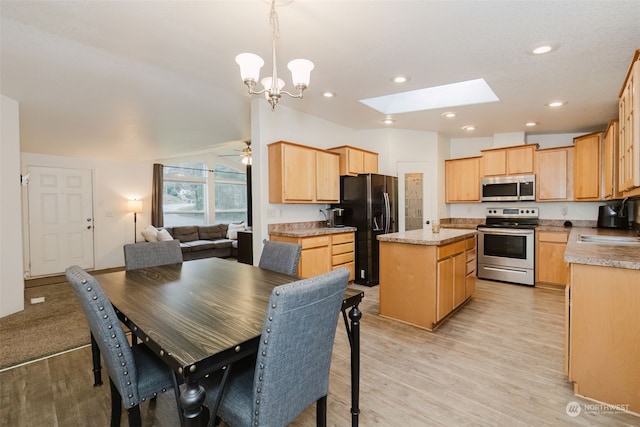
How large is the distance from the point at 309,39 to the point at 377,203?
272 cm

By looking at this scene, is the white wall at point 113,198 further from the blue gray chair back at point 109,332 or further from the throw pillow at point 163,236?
the blue gray chair back at point 109,332

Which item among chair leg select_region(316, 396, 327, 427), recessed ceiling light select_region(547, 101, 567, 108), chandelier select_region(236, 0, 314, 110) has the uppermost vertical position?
recessed ceiling light select_region(547, 101, 567, 108)

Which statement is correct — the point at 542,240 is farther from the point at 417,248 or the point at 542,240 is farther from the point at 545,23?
the point at 545,23

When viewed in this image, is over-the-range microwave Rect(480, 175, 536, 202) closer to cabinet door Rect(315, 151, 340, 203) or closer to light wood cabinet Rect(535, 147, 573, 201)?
light wood cabinet Rect(535, 147, 573, 201)

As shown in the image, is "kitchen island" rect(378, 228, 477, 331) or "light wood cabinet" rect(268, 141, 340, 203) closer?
"kitchen island" rect(378, 228, 477, 331)

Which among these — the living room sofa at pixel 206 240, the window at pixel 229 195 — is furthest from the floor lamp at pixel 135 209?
the window at pixel 229 195

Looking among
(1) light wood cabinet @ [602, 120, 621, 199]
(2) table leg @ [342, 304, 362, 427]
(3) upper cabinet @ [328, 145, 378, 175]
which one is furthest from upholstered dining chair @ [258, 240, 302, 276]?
(1) light wood cabinet @ [602, 120, 621, 199]

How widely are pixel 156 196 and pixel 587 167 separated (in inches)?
311

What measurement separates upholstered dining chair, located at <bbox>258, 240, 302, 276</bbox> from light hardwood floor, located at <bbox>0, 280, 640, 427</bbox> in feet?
2.70

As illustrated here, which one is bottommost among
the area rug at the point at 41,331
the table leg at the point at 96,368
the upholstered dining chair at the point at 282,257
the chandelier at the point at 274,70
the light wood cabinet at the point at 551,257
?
the area rug at the point at 41,331

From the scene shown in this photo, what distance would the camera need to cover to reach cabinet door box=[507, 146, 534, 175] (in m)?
4.75

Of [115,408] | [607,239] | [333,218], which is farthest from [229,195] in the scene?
[607,239]

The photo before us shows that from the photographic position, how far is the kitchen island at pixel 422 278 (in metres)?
2.85

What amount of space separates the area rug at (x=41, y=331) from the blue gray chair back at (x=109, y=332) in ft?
6.16
